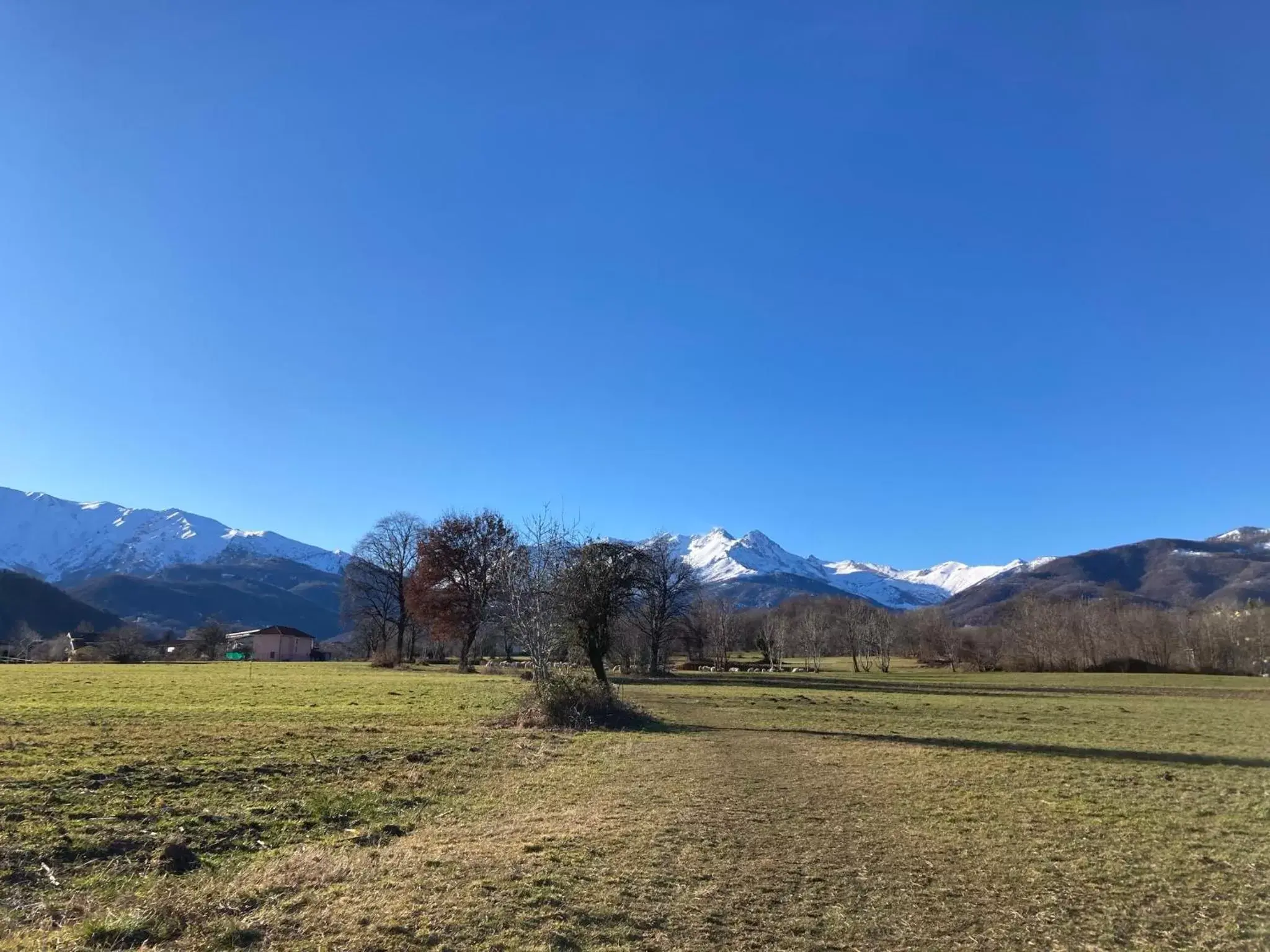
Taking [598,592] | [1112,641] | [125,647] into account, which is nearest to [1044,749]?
[598,592]

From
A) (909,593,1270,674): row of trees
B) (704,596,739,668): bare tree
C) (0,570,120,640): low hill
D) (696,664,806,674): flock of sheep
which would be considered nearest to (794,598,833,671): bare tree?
(696,664,806,674): flock of sheep

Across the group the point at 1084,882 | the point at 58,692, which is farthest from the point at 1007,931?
the point at 58,692

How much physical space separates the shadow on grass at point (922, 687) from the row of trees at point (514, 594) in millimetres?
4843

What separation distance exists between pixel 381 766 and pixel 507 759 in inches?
110

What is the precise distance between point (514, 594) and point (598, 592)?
15336 millimetres

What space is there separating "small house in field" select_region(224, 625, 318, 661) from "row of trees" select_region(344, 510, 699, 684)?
9.97 meters

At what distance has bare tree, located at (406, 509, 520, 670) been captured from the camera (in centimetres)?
5953

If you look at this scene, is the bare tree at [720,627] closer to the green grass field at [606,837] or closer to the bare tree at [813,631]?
the bare tree at [813,631]

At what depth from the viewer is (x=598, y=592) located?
42.4 m

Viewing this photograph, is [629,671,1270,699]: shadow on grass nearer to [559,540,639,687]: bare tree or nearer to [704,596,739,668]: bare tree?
[559,540,639,687]: bare tree

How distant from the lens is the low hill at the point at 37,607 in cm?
15524

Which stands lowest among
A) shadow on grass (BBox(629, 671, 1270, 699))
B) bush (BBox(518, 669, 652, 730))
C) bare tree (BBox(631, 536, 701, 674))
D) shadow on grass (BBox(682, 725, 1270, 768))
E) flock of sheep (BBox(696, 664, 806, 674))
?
flock of sheep (BBox(696, 664, 806, 674))

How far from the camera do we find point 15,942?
528cm

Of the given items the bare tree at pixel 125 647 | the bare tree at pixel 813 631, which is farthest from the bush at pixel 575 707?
the bare tree at pixel 813 631
